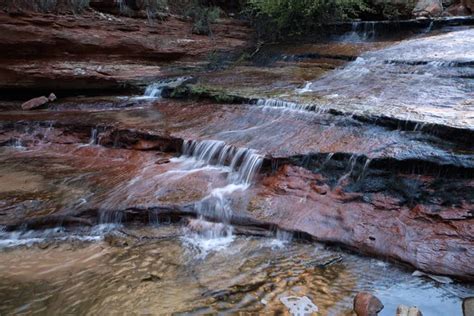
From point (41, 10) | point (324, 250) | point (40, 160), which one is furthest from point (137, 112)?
point (324, 250)

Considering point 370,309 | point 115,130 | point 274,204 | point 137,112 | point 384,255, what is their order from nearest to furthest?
1. point 370,309
2. point 384,255
3. point 274,204
4. point 115,130
5. point 137,112

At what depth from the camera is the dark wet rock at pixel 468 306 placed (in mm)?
2965

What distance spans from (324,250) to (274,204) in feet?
2.69

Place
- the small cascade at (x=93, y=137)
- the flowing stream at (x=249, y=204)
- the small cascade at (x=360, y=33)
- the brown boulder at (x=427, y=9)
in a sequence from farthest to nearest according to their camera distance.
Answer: the brown boulder at (x=427, y=9), the small cascade at (x=360, y=33), the small cascade at (x=93, y=137), the flowing stream at (x=249, y=204)

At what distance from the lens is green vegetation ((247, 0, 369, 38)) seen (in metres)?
10.7

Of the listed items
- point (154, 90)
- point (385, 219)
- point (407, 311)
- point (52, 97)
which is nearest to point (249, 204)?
point (385, 219)

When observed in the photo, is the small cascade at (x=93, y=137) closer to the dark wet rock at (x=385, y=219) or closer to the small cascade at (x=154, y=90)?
the small cascade at (x=154, y=90)

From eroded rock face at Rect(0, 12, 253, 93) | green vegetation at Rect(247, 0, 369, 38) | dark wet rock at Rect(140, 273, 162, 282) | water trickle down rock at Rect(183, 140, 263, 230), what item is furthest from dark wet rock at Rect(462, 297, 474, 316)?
green vegetation at Rect(247, 0, 369, 38)

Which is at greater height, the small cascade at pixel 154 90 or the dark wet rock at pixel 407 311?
the small cascade at pixel 154 90

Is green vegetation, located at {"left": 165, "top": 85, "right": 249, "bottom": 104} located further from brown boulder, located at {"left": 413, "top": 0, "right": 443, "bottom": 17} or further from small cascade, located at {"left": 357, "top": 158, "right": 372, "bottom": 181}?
brown boulder, located at {"left": 413, "top": 0, "right": 443, "bottom": 17}

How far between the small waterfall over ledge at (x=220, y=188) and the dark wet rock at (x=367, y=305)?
1478mm

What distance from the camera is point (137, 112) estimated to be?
24.9 feet

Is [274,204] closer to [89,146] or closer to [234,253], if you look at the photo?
[234,253]

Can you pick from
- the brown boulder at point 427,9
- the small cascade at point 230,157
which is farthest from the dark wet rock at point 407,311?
the brown boulder at point 427,9
